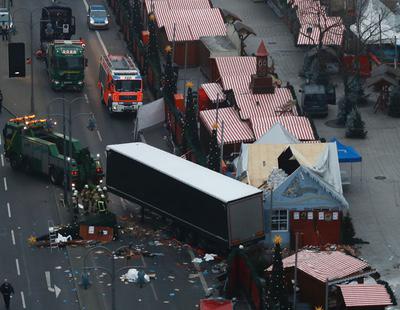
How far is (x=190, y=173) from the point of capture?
305 feet

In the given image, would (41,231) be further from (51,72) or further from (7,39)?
(7,39)

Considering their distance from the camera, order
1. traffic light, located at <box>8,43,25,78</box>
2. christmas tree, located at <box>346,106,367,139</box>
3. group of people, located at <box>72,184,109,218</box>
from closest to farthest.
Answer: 1. group of people, located at <box>72,184,109,218</box>
2. christmas tree, located at <box>346,106,367,139</box>
3. traffic light, located at <box>8,43,25,78</box>

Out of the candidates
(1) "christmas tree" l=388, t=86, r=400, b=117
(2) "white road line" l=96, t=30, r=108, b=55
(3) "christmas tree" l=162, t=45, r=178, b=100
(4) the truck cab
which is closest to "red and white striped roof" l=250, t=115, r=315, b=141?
(4) the truck cab

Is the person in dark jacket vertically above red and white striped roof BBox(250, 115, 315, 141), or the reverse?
red and white striped roof BBox(250, 115, 315, 141)

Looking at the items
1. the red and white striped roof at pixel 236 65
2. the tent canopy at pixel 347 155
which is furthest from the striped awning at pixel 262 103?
the tent canopy at pixel 347 155

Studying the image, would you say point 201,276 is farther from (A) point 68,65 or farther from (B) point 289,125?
(A) point 68,65

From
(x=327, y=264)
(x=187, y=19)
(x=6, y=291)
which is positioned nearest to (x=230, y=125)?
(x=327, y=264)

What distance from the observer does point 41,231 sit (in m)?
95.1

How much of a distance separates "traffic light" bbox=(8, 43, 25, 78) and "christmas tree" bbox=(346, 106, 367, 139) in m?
23.5

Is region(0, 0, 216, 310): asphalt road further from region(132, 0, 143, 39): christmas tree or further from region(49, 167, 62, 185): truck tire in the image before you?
region(132, 0, 143, 39): christmas tree

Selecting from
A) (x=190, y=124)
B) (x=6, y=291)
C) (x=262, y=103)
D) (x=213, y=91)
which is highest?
(x=190, y=124)

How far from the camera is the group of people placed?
95.9 meters

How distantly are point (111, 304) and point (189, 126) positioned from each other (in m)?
23.0

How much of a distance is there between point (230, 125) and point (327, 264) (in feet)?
77.9
